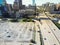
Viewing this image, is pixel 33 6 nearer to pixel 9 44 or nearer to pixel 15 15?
pixel 15 15

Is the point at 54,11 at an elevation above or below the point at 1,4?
below

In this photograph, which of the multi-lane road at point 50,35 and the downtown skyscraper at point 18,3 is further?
the downtown skyscraper at point 18,3

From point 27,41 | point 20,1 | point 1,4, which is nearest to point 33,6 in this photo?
point 20,1

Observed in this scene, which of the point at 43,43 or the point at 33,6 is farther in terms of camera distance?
the point at 33,6

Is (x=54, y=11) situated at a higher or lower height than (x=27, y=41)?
lower

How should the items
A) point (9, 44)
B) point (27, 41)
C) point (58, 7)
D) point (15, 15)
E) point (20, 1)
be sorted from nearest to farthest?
point (9, 44) → point (27, 41) → point (15, 15) → point (20, 1) → point (58, 7)

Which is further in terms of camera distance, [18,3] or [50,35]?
[18,3]

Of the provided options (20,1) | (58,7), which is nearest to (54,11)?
(58,7)

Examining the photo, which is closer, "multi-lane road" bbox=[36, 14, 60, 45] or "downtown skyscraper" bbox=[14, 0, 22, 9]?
"multi-lane road" bbox=[36, 14, 60, 45]

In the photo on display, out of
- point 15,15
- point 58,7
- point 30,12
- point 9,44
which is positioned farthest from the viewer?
point 58,7

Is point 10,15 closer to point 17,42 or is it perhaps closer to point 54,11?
point 54,11
